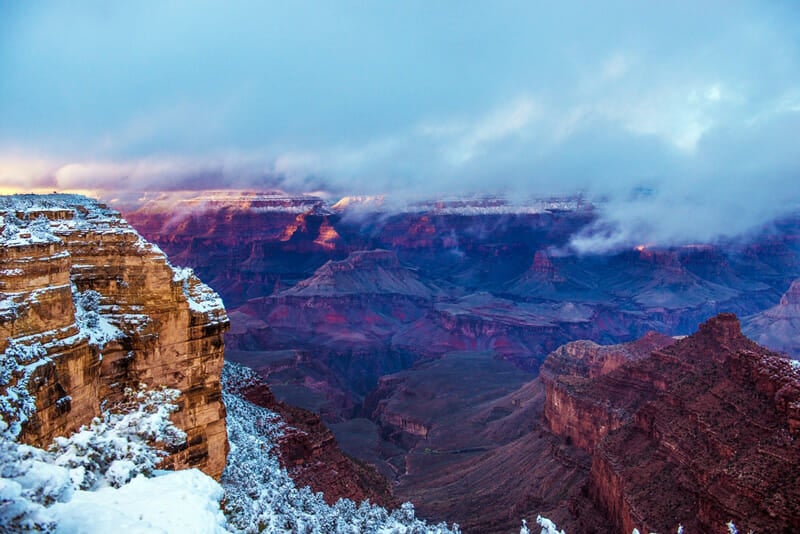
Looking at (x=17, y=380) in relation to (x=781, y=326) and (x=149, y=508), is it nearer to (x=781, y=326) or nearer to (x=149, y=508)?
(x=149, y=508)

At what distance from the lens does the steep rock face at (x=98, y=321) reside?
12.3m

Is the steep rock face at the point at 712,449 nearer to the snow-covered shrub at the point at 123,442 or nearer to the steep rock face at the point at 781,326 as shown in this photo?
the snow-covered shrub at the point at 123,442

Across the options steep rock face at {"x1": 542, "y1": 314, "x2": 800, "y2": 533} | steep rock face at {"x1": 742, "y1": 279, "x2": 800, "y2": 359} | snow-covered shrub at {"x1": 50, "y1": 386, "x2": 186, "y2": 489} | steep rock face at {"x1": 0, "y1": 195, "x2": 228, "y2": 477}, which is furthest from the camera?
steep rock face at {"x1": 742, "y1": 279, "x2": 800, "y2": 359}

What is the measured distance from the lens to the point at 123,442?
1292cm

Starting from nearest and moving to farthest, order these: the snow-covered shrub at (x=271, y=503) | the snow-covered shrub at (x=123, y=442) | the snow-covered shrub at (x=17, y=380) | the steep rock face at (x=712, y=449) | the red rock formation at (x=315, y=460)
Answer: the snow-covered shrub at (x=17, y=380), the snow-covered shrub at (x=123, y=442), the snow-covered shrub at (x=271, y=503), the steep rock face at (x=712, y=449), the red rock formation at (x=315, y=460)

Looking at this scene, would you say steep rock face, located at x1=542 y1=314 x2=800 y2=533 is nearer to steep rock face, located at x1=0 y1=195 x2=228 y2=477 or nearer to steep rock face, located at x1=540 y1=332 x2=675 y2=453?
steep rock face, located at x1=540 y1=332 x2=675 y2=453

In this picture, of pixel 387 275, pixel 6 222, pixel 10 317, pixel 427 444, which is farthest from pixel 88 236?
pixel 387 275

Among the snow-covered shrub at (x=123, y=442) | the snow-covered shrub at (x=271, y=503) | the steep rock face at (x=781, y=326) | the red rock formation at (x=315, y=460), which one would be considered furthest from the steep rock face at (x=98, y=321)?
the steep rock face at (x=781, y=326)

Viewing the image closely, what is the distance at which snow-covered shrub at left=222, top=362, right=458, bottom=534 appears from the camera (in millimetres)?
15812

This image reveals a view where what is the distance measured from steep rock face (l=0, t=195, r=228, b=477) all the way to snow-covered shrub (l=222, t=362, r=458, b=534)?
6.89 ft

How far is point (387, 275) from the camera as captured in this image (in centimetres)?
19688

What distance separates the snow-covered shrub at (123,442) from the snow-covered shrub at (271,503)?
224 centimetres

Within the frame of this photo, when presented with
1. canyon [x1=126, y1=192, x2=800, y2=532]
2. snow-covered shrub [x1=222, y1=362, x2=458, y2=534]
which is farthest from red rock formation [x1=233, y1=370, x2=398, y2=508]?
canyon [x1=126, y1=192, x2=800, y2=532]

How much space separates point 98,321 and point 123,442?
4507 millimetres
